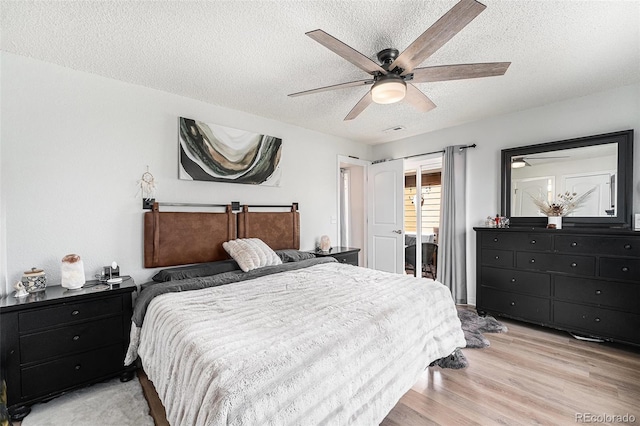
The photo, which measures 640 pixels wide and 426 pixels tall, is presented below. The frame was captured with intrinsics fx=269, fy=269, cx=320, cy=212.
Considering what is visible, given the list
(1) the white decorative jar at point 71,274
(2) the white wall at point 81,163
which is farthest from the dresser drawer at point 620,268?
(1) the white decorative jar at point 71,274

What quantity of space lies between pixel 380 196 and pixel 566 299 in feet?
9.09

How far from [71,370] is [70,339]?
23 centimetres

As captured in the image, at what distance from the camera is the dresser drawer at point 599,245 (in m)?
2.56

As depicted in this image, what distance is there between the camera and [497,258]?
3396 mm

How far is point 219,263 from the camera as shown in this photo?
2873 mm

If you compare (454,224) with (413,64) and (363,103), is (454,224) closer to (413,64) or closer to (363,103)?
(363,103)

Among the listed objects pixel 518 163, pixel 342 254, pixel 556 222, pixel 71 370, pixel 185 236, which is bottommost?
pixel 71 370

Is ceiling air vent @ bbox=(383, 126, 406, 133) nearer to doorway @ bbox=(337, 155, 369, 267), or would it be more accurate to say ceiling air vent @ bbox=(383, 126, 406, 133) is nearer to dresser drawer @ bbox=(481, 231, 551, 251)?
doorway @ bbox=(337, 155, 369, 267)

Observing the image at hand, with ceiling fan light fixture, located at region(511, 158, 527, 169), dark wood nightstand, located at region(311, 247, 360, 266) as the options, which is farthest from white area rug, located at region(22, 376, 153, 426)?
ceiling fan light fixture, located at region(511, 158, 527, 169)

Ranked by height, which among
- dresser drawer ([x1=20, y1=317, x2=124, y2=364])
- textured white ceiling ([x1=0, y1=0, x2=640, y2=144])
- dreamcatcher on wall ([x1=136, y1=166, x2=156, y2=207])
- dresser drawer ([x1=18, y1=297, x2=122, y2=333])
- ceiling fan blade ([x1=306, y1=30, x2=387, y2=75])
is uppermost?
textured white ceiling ([x1=0, y1=0, x2=640, y2=144])

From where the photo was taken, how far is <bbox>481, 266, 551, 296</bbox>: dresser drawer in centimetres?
306

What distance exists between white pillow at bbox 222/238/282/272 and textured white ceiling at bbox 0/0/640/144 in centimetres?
163

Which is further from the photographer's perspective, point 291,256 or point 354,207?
point 354,207

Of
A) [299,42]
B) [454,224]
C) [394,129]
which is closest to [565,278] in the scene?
[454,224]
